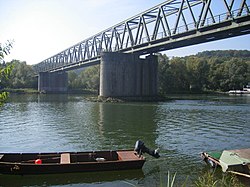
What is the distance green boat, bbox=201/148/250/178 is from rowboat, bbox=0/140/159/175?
324 centimetres

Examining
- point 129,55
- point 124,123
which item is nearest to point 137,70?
point 129,55

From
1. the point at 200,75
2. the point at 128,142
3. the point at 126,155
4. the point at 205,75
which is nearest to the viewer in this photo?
the point at 126,155

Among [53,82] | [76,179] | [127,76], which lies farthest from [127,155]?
[53,82]

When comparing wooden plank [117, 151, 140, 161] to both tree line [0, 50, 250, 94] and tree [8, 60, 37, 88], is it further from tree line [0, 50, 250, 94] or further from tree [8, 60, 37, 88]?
tree [8, 60, 37, 88]

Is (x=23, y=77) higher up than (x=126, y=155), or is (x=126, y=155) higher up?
(x=23, y=77)

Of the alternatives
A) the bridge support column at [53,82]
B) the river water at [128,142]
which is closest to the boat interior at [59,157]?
the river water at [128,142]

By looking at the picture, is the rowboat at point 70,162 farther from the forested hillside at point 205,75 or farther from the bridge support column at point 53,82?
the bridge support column at point 53,82

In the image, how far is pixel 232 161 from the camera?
1538cm

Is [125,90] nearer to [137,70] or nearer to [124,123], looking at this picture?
[137,70]

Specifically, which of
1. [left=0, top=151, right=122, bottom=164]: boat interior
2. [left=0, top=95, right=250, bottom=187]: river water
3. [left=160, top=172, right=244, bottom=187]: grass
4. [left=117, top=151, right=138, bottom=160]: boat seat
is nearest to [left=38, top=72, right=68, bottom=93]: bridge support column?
[left=0, top=95, right=250, bottom=187]: river water

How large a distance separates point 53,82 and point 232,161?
13997 cm

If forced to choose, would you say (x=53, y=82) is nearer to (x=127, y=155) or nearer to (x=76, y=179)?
(x=127, y=155)

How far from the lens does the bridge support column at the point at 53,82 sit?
478 ft

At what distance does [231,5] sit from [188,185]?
38152mm
